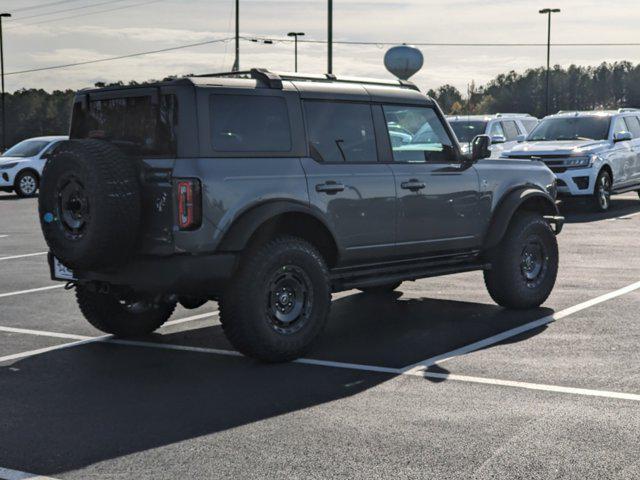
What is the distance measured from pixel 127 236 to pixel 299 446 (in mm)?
2258

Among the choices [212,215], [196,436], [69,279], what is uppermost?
[212,215]

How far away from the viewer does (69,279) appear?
7.64m

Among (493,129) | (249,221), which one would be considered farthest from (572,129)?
(249,221)

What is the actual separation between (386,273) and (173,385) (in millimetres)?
2312

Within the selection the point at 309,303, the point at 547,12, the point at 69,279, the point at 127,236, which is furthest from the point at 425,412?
the point at 547,12

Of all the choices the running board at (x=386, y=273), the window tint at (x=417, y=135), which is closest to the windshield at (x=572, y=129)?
the window tint at (x=417, y=135)

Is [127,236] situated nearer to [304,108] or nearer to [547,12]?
[304,108]

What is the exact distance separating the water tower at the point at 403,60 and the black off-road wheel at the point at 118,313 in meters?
38.8

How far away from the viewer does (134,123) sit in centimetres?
741

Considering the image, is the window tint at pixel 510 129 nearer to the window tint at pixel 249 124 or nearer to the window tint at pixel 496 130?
the window tint at pixel 496 130

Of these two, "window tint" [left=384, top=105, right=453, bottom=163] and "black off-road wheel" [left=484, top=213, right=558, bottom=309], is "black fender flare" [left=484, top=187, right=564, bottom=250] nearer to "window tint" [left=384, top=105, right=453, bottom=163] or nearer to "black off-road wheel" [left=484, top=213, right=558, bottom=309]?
"black off-road wheel" [left=484, top=213, right=558, bottom=309]

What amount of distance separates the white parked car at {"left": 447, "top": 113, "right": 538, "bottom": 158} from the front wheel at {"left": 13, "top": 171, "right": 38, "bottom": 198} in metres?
11.9

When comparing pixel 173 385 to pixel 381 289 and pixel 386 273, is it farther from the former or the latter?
pixel 381 289

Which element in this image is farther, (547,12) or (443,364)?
(547,12)
